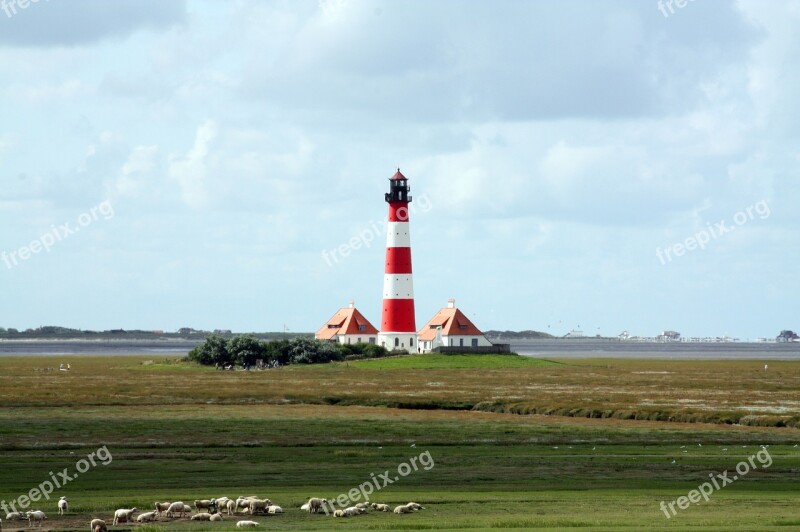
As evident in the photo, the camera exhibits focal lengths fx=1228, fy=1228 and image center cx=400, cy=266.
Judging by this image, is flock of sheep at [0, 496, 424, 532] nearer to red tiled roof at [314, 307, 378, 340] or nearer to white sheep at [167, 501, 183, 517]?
white sheep at [167, 501, 183, 517]

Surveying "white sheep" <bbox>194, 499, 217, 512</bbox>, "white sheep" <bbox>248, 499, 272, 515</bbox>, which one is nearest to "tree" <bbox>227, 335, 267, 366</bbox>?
"white sheep" <bbox>194, 499, 217, 512</bbox>

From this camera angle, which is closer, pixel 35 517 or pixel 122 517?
pixel 122 517

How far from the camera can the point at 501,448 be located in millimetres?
41406

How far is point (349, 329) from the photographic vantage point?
406ft

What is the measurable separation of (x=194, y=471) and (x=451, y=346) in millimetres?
83188

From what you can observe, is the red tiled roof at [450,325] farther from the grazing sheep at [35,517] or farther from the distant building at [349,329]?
the grazing sheep at [35,517]

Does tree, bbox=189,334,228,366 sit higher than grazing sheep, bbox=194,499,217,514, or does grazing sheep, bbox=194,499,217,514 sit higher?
tree, bbox=189,334,228,366

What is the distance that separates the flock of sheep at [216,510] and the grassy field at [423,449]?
353mm

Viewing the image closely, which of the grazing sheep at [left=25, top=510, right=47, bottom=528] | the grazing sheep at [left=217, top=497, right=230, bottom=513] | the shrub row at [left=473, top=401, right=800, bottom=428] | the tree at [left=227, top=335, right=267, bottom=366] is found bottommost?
the grazing sheep at [left=25, top=510, right=47, bottom=528]

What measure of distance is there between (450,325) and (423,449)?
Answer: 81861mm

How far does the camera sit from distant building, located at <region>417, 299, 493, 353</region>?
400 ft

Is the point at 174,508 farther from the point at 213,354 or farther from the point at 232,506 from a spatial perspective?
the point at 213,354

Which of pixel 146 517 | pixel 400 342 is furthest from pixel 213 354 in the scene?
pixel 146 517

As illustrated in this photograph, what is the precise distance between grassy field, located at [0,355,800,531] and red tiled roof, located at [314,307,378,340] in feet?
148
